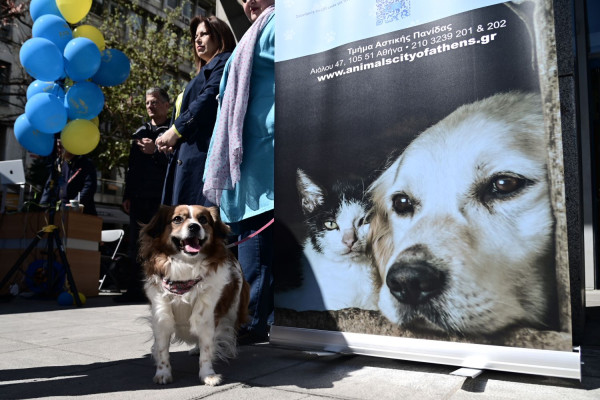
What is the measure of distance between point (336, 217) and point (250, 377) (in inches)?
41.4

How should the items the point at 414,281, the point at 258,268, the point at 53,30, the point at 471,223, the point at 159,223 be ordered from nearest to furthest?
the point at 471,223 < the point at 414,281 < the point at 159,223 < the point at 258,268 < the point at 53,30

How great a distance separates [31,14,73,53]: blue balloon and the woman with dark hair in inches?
113

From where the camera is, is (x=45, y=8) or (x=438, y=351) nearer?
(x=438, y=351)

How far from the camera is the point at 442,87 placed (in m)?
2.54

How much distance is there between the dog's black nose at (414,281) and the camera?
8.31 ft

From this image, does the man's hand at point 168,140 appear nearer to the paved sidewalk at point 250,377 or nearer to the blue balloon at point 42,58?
the paved sidewalk at point 250,377

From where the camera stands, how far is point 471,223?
244 centimetres

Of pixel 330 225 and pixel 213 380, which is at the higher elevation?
pixel 330 225

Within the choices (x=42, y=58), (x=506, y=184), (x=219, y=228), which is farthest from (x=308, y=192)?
(x=42, y=58)

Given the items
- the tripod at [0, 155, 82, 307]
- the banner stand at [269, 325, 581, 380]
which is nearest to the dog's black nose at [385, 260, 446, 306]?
the banner stand at [269, 325, 581, 380]

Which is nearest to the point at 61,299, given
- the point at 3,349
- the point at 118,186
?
the point at 3,349

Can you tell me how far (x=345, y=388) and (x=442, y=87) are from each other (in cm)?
162

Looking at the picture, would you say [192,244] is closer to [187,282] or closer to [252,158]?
[187,282]

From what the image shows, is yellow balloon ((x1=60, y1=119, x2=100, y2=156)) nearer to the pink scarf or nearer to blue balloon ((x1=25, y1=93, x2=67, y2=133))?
blue balloon ((x1=25, y1=93, x2=67, y2=133))
